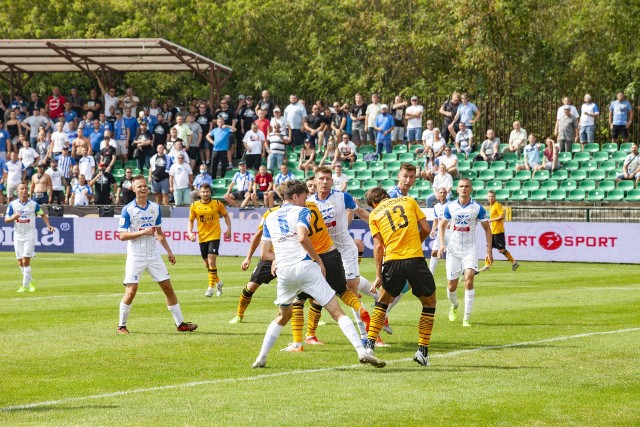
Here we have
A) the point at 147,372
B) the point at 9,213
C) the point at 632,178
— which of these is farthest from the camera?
the point at 632,178

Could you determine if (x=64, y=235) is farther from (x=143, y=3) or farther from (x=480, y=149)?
(x=143, y=3)

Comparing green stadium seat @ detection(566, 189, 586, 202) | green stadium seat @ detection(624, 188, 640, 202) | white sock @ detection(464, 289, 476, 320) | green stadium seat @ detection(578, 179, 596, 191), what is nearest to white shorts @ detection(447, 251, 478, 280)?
white sock @ detection(464, 289, 476, 320)

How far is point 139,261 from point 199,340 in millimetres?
1669

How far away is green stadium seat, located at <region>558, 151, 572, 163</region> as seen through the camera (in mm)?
35375

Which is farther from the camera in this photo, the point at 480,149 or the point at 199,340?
the point at 480,149

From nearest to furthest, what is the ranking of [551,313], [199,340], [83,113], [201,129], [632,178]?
[199,340]
[551,313]
[632,178]
[201,129]
[83,113]

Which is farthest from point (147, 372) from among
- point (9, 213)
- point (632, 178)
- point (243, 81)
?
point (243, 81)

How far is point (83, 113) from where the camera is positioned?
4244cm

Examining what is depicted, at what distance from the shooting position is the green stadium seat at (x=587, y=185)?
3391 centimetres

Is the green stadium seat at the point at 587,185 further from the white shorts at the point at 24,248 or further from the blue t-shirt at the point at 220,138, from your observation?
the white shorts at the point at 24,248

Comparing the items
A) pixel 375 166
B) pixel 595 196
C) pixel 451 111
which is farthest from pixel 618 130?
pixel 375 166

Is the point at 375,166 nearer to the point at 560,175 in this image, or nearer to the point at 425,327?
the point at 560,175

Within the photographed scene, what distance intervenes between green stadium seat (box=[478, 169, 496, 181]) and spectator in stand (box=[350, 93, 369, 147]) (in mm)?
4387

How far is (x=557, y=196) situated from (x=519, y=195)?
1229 millimetres
